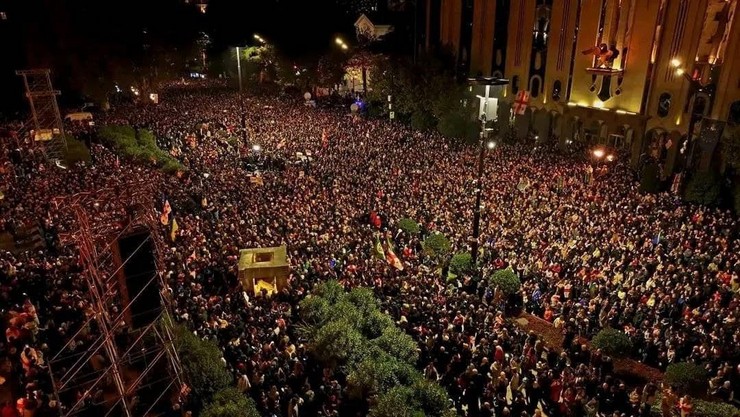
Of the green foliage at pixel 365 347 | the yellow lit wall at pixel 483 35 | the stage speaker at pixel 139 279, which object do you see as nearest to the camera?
the stage speaker at pixel 139 279

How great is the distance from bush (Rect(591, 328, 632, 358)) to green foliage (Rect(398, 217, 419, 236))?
7433 mm

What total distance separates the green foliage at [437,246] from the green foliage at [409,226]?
40.4 inches

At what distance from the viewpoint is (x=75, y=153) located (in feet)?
80.9

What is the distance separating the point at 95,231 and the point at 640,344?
11.9m

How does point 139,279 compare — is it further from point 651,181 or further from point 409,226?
point 651,181

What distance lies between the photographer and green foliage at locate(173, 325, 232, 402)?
365 inches

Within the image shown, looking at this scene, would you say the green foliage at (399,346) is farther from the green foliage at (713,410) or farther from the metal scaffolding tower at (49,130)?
the metal scaffolding tower at (49,130)

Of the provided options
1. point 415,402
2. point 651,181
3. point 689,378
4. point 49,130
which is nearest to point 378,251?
point 415,402

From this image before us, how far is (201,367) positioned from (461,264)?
8659mm

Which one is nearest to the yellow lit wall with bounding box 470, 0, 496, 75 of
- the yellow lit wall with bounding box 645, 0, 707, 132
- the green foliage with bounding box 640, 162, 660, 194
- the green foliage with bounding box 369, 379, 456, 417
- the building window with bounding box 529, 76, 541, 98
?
the building window with bounding box 529, 76, 541, 98

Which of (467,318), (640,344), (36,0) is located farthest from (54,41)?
(640,344)

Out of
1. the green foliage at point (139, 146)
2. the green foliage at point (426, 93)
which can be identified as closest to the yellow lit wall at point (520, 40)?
the green foliage at point (426, 93)

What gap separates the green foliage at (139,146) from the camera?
25131mm

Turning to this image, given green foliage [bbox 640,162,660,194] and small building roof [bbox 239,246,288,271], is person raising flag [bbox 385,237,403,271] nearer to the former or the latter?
small building roof [bbox 239,246,288,271]
